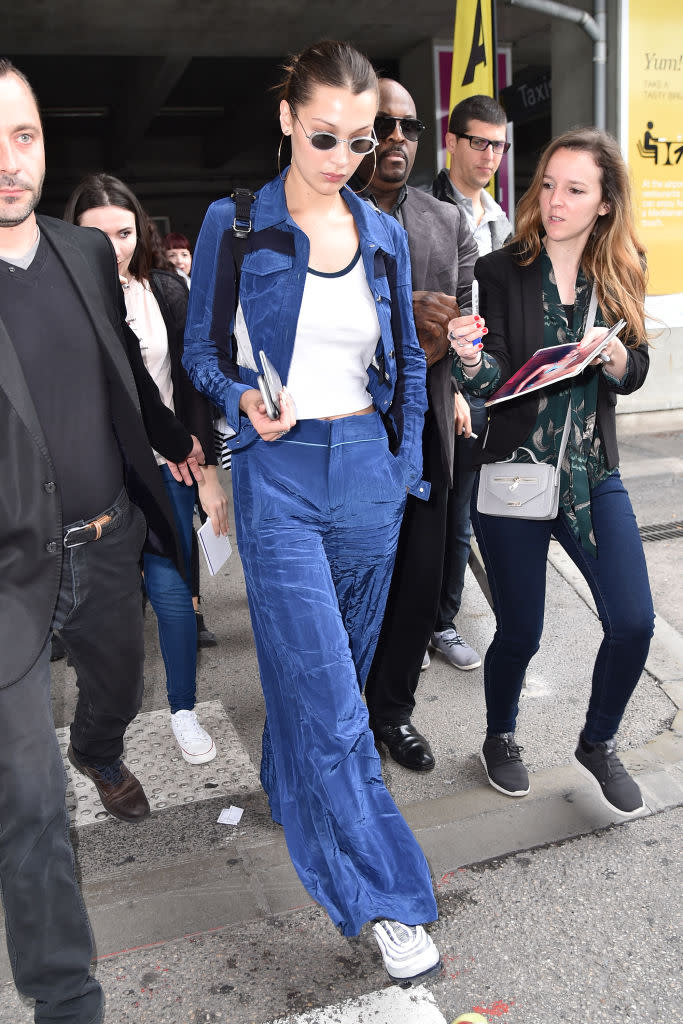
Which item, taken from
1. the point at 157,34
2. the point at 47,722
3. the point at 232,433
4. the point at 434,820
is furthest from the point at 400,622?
the point at 157,34

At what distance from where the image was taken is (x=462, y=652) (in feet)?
13.7

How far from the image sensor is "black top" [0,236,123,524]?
2246mm

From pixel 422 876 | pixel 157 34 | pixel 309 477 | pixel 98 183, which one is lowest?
pixel 422 876

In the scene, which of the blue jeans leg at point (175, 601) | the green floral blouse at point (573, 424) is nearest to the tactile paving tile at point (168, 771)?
the blue jeans leg at point (175, 601)

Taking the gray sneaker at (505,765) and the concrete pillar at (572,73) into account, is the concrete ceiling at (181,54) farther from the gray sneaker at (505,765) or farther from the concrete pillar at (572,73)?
the gray sneaker at (505,765)

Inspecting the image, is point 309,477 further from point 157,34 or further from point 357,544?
point 157,34

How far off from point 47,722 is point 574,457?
68.0 inches

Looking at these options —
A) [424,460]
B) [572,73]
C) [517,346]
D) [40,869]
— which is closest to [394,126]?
[517,346]

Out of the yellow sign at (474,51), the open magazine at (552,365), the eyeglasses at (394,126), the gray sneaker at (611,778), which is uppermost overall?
the yellow sign at (474,51)

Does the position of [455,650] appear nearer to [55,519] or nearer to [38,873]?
[55,519]

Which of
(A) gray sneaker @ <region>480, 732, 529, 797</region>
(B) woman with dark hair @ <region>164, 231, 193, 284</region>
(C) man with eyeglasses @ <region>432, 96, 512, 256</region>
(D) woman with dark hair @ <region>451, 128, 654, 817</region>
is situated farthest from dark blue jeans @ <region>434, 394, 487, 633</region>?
(B) woman with dark hair @ <region>164, 231, 193, 284</region>

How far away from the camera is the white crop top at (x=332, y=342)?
241 centimetres

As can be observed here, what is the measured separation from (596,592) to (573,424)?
0.54 meters

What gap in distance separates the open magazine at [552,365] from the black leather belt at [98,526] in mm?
1152
